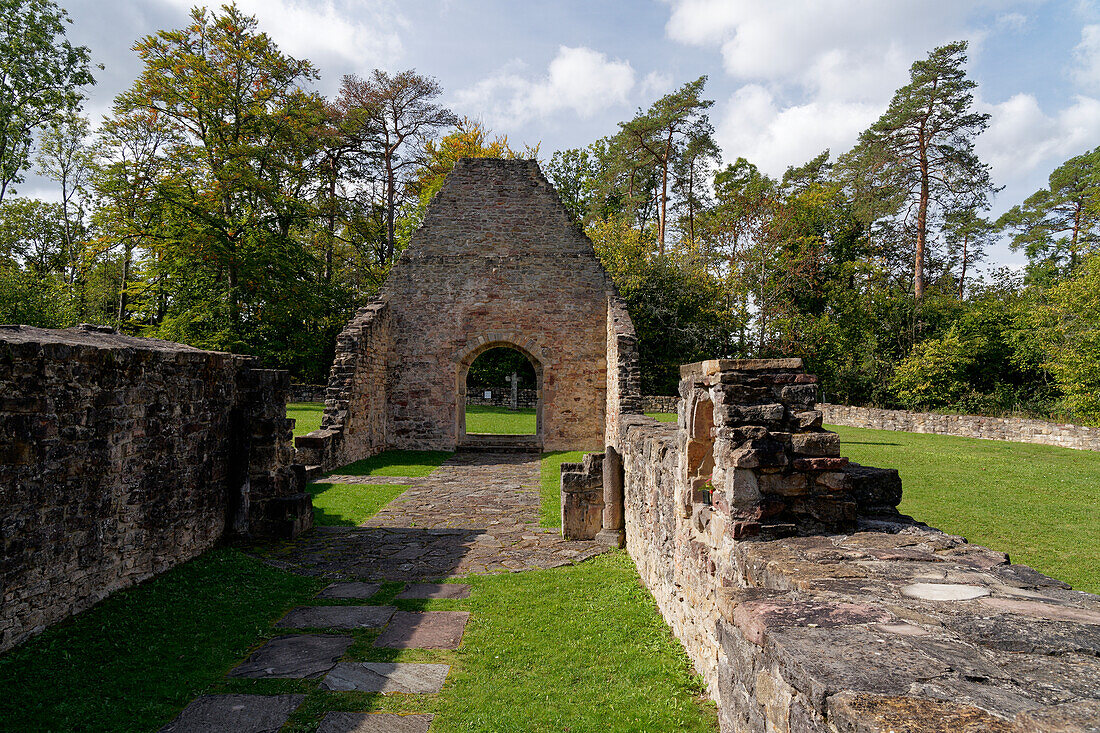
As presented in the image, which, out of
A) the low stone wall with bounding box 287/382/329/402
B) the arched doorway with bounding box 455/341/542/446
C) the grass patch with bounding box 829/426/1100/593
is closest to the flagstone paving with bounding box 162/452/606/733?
the grass patch with bounding box 829/426/1100/593

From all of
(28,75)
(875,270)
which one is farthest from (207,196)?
(875,270)

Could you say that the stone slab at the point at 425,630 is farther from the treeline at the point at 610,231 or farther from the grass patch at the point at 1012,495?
the treeline at the point at 610,231

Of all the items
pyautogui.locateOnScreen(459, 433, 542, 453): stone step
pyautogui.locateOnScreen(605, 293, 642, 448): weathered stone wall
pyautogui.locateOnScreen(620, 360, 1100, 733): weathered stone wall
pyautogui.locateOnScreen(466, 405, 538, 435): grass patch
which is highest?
pyautogui.locateOnScreen(605, 293, 642, 448): weathered stone wall

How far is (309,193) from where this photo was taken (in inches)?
1157

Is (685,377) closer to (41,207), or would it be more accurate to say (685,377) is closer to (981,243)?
(981,243)

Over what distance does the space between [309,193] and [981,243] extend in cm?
3630

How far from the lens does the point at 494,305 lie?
16422mm

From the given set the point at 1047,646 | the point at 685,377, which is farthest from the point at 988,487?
the point at 1047,646

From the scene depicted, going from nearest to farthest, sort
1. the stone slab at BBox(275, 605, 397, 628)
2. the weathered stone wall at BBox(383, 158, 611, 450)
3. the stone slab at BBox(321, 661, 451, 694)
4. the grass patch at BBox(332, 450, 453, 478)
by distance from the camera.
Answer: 1. the stone slab at BBox(321, 661, 451, 694)
2. the stone slab at BBox(275, 605, 397, 628)
3. the grass patch at BBox(332, 450, 453, 478)
4. the weathered stone wall at BBox(383, 158, 611, 450)

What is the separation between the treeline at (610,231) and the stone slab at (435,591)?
17100 mm

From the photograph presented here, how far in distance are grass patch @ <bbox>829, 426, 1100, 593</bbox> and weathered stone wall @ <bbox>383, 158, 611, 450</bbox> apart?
7.26 m

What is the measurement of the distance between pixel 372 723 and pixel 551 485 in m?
7.88

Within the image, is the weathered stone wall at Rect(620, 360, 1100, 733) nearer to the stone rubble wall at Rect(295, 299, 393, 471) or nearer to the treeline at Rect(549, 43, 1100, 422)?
the stone rubble wall at Rect(295, 299, 393, 471)

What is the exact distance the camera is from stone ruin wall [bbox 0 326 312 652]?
4.23 meters
